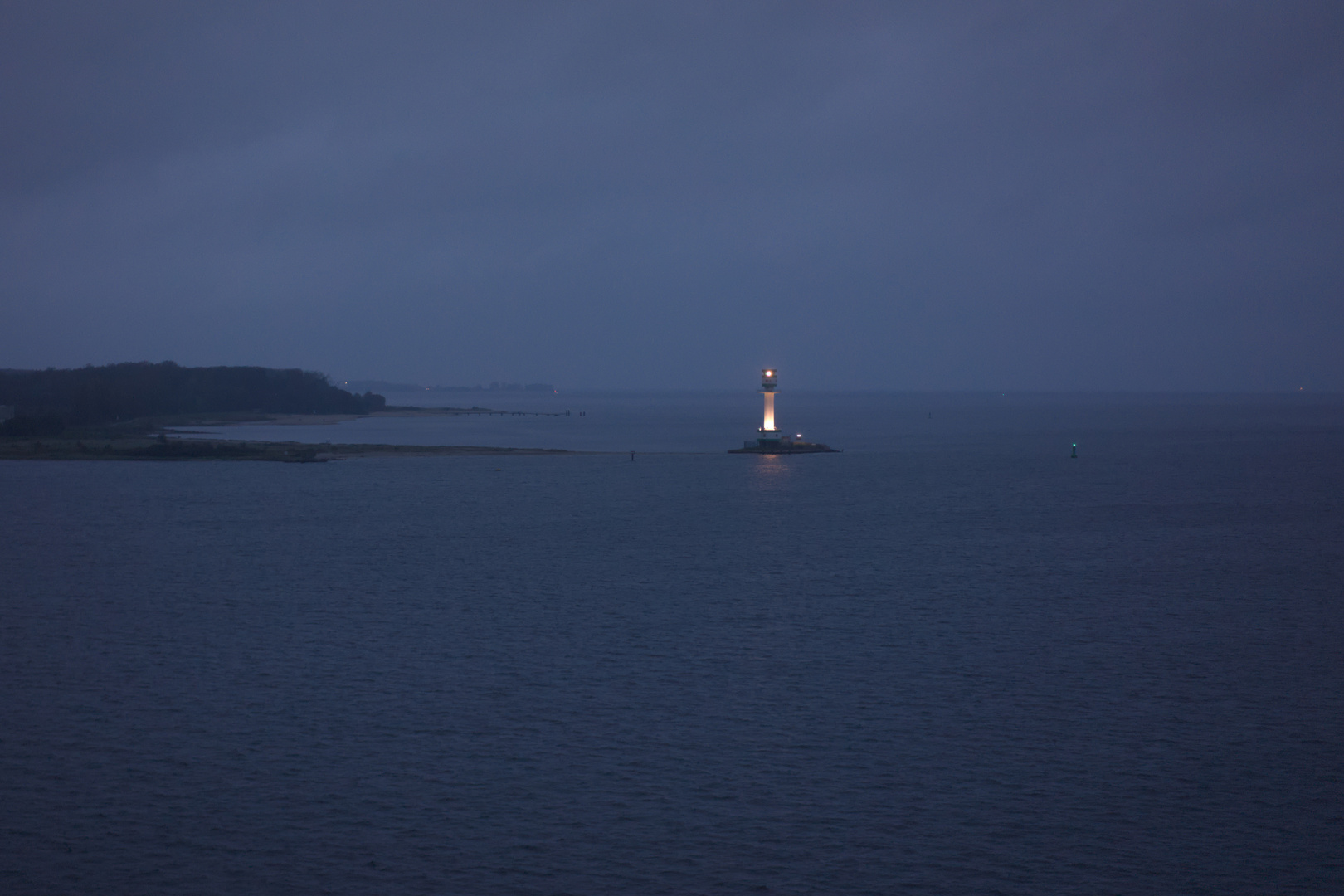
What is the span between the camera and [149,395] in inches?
5399

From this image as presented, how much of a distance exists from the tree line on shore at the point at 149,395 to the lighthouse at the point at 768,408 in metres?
61.1

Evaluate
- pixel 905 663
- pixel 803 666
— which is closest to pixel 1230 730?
pixel 905 663

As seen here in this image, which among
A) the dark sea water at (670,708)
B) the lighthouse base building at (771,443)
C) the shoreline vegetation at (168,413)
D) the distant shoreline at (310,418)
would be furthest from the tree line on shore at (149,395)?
the dark sea water at (670,708)

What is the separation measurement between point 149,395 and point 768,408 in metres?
81.0

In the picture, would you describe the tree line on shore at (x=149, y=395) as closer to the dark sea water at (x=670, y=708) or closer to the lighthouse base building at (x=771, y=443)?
the lighthouse base building at (x=771, y=443)

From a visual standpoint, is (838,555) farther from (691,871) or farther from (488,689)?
(691,871)

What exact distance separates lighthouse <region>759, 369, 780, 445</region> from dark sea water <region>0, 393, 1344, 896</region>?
48.0m

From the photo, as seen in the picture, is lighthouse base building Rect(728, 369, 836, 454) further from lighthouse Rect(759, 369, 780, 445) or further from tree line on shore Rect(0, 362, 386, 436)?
tree line on shore Rect(0, 362, 386, 436)

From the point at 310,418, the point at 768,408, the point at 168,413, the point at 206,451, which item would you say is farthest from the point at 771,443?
the point at 310,418

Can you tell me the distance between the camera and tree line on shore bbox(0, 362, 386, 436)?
119188mm

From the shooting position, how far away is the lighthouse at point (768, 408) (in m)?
97.1

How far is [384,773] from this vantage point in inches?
706

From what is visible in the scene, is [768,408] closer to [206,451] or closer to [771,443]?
[771,443]

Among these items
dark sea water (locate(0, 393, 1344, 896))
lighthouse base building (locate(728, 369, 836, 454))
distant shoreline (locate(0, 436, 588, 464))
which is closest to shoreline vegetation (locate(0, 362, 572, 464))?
distant shoreline (locate(0, 436, 588, 464))
